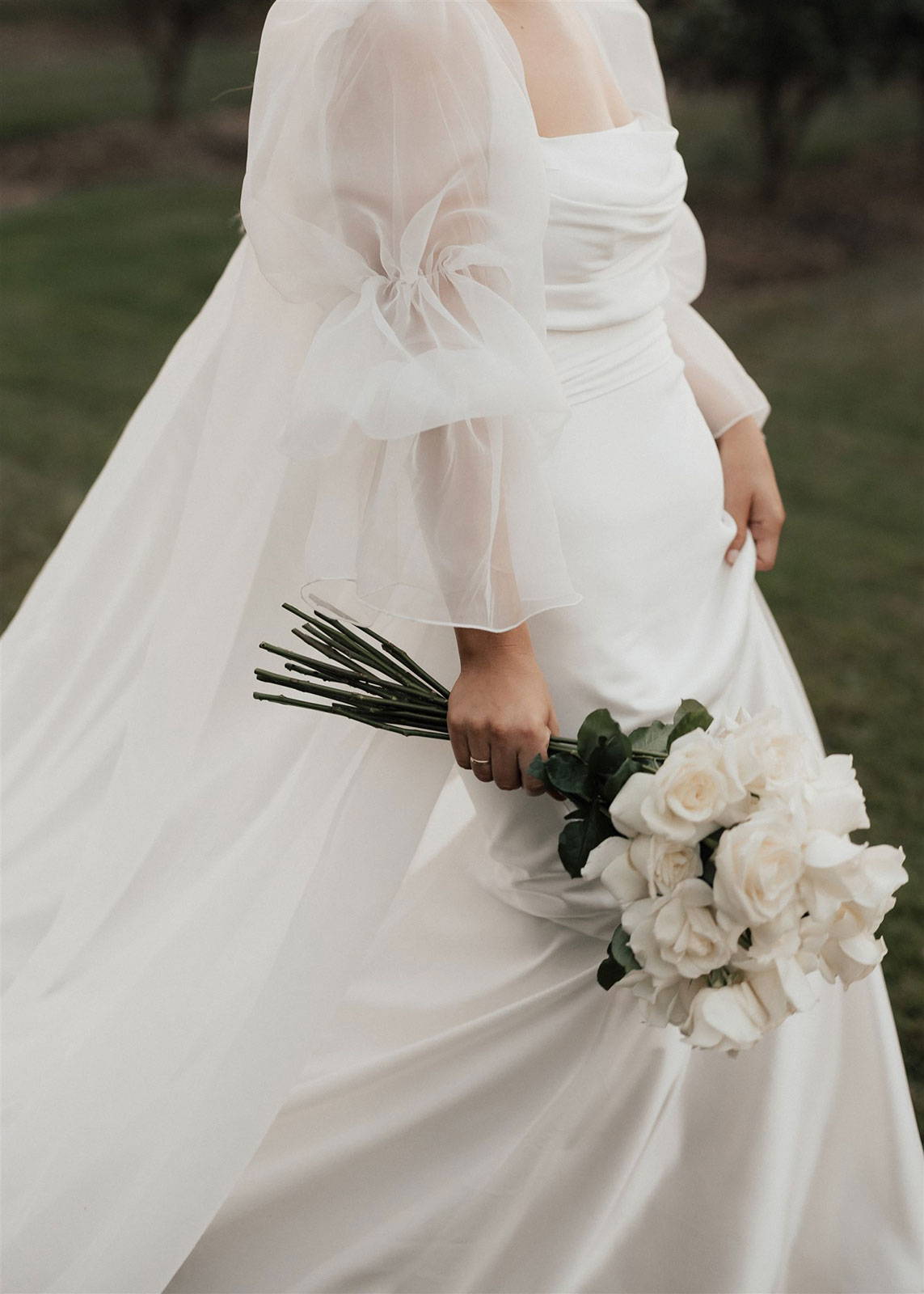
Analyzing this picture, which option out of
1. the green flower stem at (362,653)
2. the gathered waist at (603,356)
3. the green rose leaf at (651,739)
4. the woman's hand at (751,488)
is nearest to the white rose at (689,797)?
the green rose leaf at (651,739)

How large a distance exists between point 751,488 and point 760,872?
936 millimetres

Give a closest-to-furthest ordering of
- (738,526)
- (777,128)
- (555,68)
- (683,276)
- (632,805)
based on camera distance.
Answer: (632,805) → (555,68) → (738,526) → (683,276) → (777,128)

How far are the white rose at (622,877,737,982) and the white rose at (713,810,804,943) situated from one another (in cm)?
2

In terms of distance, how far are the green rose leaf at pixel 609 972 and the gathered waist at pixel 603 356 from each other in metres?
0.71

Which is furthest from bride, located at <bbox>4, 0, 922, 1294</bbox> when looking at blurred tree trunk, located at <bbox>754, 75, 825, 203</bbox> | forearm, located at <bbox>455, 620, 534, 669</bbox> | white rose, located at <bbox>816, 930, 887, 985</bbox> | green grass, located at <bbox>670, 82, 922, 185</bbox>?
green grass, located at <bbox>670, 82, 922, 185</bbox>

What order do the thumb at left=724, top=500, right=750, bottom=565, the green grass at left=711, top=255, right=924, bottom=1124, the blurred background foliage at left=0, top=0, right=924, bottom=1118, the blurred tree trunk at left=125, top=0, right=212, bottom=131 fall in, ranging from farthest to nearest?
1. the blurred tree trunk at left=125, top=0, right=212, bottom=131
2. the blurred background foliage at left=0, top=0, right=924, bottom=1118
3. the green grass at left=711, top=255, right=924, bottom=1124
4. the thumb at left=724, top=500, right=750, bottom=565

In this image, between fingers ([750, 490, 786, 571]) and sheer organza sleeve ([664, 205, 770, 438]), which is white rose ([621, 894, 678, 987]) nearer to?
fingers ([750, 490, 786, 571])

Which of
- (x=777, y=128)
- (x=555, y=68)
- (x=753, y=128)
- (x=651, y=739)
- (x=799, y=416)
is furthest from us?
(x=753, y=128)

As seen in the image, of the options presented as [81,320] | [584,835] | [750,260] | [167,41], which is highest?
[584,835]

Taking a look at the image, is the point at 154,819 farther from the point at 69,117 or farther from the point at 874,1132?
the point at 69,117

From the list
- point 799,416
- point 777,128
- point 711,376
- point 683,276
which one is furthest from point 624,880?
point 777,128

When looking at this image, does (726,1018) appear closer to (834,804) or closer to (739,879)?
(739,879)

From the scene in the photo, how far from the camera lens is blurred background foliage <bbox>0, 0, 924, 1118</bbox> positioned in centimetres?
523

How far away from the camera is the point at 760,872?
4.90 ft
